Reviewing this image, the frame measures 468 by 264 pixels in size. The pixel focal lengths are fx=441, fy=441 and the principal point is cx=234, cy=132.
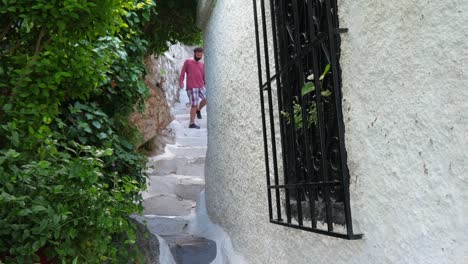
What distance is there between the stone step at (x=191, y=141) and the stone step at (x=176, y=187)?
89.1 inches

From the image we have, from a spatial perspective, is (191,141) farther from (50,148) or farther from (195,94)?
(50,148)

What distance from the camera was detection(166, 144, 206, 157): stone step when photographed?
8.62 meters

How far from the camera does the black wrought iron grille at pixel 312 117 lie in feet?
5.75

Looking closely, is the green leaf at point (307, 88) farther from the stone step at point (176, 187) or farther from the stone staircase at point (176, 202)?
the stone step at point (176, 187)

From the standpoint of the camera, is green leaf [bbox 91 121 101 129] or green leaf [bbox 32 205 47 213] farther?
green leaf [bbox 91 121 101 129]

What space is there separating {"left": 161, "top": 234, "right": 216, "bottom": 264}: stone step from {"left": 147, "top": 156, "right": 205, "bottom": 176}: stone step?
3013 millimetres

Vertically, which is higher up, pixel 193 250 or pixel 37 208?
pixel 37 208

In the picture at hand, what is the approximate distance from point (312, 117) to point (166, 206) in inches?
171

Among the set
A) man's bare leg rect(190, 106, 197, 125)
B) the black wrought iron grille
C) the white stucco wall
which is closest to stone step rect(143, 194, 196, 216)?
the black wrought iron grille

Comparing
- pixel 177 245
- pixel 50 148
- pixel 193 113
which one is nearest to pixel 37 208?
pixel 50 148

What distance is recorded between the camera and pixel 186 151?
8734 millimetres

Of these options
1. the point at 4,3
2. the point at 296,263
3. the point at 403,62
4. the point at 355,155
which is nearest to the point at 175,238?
the point at 296,263

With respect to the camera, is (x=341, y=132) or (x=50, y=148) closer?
(x=341, y=132)

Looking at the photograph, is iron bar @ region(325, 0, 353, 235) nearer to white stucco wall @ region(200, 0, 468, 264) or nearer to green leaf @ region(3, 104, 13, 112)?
white stucco wall @ region(200, 0, 468, 264)
